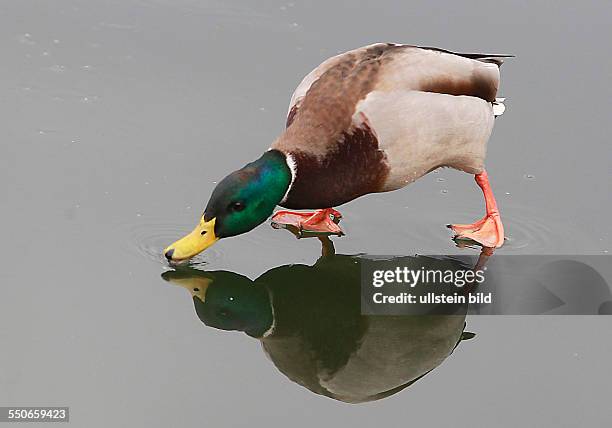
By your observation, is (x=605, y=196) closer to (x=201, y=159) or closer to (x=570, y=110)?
(x=570, y=110)

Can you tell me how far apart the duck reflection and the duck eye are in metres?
0.30

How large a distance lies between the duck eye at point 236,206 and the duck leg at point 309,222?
64 cm

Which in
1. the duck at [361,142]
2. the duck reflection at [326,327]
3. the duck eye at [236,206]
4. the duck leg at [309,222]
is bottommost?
the duck reflection at [326,327]

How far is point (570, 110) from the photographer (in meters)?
5.18

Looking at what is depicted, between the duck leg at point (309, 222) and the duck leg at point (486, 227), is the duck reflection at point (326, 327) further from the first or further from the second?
the duck leg at point (486, 227)

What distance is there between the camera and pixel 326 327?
3740mm

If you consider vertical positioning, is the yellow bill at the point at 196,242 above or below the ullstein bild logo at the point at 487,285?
above

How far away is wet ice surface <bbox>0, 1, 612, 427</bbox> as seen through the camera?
3393mm

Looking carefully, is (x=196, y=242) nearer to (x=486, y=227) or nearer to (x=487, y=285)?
(x=487, y=285)

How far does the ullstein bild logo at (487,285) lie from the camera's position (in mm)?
3957

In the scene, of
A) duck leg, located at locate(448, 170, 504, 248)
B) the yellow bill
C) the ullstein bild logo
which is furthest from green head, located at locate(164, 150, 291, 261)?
duck leg, located at locate(448, 170, 504, 248)

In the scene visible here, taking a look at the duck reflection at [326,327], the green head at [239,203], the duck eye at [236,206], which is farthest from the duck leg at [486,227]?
the duck eye at [236,206]

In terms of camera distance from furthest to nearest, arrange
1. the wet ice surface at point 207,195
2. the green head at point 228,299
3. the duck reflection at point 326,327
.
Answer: the green head at point 228,299 < the duck reflection at point 326,327 < the wet ice surface at point 207,195

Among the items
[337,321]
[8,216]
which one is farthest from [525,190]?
[8,216]
